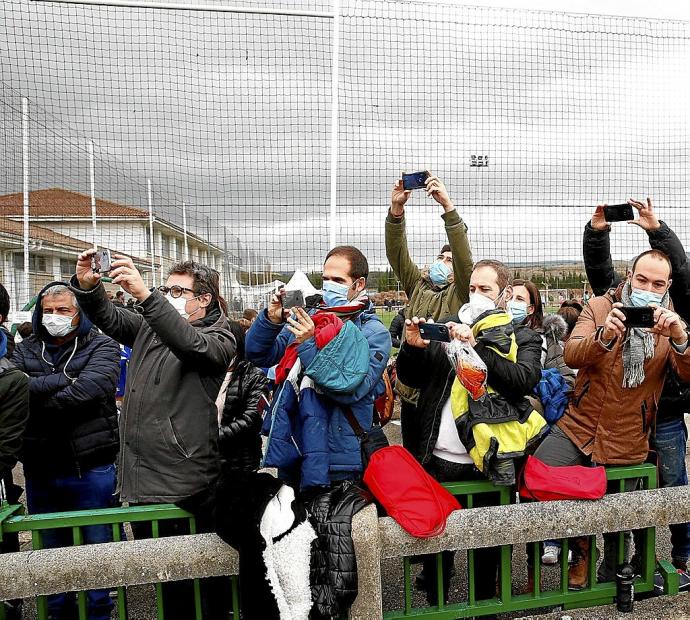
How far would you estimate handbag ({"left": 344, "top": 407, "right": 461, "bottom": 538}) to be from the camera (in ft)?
8.28

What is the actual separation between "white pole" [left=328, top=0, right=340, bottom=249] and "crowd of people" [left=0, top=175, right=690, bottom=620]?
1.55 m

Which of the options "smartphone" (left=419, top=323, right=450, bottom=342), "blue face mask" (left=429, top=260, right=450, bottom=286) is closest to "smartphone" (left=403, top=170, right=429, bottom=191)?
"blue face mask" (left=429, top=260, right=450, bottom=286)

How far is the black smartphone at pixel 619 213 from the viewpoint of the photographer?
3295 mm

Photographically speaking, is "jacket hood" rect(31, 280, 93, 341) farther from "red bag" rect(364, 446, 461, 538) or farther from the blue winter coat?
"red bag" rect(364, 446, 461, 538)

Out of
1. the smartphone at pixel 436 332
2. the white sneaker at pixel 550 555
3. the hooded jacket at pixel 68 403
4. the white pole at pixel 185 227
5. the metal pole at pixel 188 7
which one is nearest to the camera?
the smartphone at pixel 436 332

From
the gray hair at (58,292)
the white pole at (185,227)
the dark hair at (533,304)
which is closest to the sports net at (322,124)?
the white pole at (185,227)

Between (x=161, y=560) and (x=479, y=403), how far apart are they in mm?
1561

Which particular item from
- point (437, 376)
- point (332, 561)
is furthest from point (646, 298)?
point (332, 561)

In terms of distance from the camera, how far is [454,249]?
3.57 m

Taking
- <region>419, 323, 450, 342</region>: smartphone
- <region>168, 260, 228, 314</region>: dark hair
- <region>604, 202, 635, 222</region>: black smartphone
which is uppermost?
<region>604, 202, 635, 222</region>: black smartphone

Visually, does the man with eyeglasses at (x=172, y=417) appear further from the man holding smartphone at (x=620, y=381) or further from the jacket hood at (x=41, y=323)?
the man holding smartphone at (x=620, y=381)

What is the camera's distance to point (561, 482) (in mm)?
2818

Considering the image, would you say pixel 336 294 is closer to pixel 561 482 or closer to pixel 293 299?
pixel 293 299

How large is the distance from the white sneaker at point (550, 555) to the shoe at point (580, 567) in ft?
1.18
